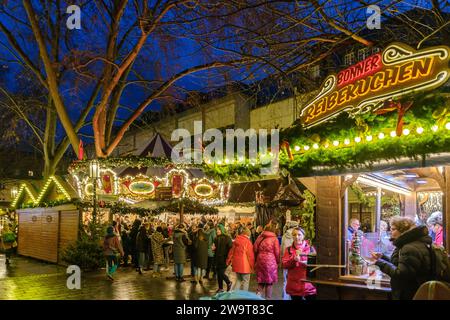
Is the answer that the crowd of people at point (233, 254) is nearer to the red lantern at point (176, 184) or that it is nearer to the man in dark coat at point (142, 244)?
the man in dark coat at point (142, 244)

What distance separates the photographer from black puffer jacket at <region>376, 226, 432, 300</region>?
580cm

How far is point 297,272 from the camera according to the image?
845 centimetres

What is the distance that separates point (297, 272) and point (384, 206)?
4.37m

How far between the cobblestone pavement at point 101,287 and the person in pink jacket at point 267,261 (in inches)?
51.1

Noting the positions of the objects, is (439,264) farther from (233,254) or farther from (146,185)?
(146,185)

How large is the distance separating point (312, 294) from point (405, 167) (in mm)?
3084

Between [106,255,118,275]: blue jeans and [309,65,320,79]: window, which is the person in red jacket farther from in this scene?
[309,65,320,79]: window

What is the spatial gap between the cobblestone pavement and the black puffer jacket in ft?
15.9

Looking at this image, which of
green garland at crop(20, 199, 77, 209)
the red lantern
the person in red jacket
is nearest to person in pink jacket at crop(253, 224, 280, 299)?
the person in red jacket

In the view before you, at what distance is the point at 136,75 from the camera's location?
19750 mm

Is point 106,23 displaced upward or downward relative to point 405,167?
upward
